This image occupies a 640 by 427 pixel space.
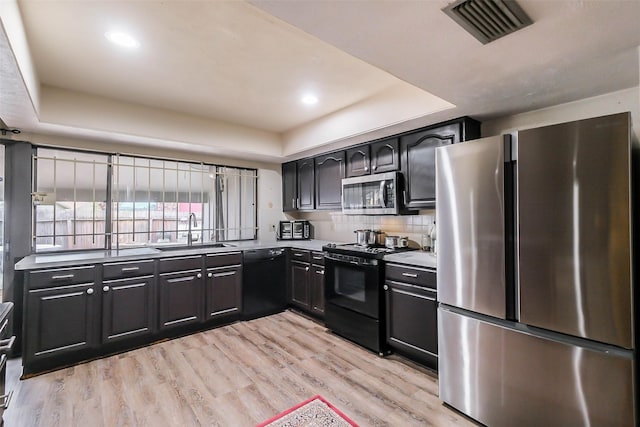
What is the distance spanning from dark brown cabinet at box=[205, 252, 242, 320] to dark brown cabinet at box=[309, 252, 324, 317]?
89 centimetres

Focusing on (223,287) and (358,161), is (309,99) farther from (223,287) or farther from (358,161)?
(223,287)

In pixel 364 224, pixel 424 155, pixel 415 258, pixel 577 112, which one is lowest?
pixel 415 258

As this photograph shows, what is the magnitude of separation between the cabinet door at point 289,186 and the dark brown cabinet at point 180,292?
5.56 ft

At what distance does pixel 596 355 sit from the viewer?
1.46 m

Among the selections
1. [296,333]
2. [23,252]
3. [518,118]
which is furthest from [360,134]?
[23,252]

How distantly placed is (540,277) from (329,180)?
2.67 metres

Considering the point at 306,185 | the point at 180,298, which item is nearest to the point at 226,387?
the point at 180,298

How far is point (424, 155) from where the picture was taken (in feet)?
9.33

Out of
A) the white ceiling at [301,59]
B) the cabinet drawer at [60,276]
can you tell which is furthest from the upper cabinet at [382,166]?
the cabinet drawer at [60,276]

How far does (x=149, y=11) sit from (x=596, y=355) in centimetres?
301

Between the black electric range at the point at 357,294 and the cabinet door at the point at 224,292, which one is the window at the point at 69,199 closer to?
the cabinet door at the point at 224,292

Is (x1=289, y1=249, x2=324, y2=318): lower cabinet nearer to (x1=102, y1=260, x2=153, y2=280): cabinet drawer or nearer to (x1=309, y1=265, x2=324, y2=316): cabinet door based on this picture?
(x1=309, y1=265, x2=324, y2=316): cabinet door

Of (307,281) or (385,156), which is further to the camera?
(307,281)

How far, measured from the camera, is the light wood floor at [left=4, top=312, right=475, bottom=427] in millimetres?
1950
